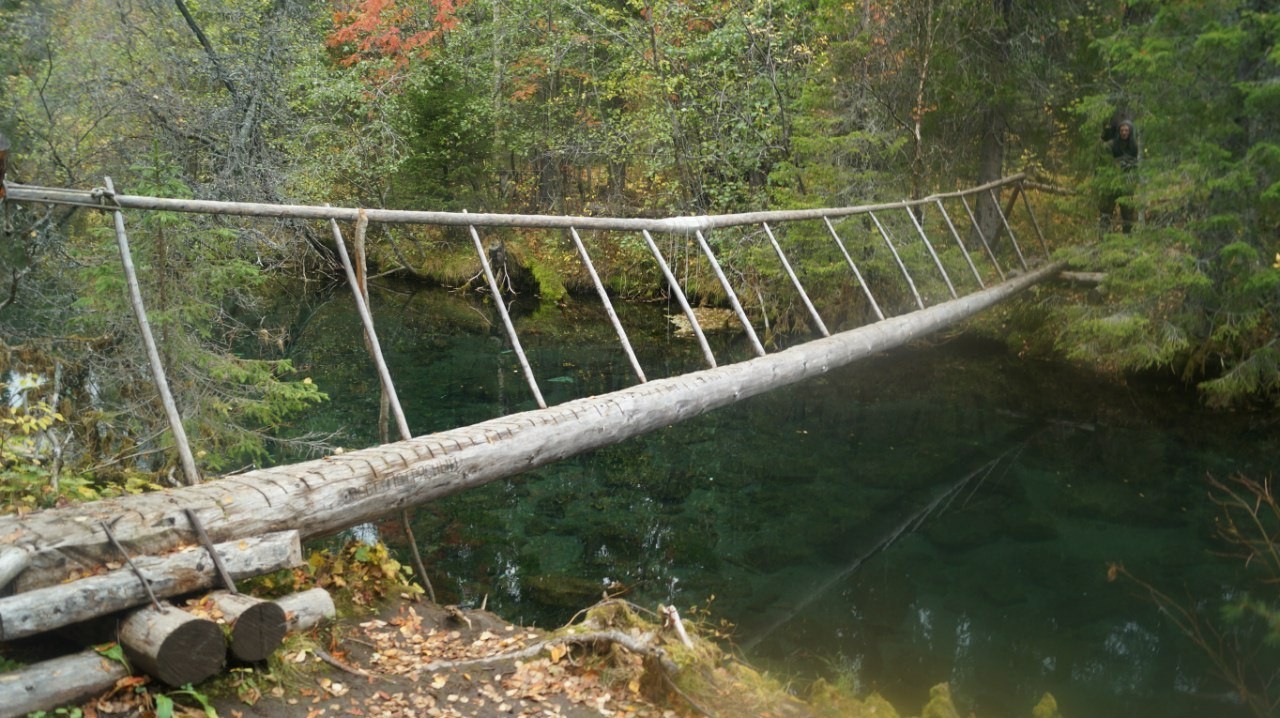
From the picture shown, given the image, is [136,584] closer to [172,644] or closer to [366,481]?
[172,644]

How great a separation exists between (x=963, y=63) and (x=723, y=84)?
3902 mm

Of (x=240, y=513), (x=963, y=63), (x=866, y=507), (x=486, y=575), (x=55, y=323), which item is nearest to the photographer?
(x=240, y=513)

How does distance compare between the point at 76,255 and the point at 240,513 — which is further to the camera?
the point at 76,255

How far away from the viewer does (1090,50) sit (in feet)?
41.8

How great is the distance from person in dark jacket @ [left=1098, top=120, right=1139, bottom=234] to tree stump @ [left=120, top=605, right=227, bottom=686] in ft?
32.8

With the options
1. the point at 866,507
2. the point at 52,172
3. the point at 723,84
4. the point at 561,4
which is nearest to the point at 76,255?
the point at 52,172

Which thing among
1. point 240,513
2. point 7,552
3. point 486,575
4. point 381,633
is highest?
point 7,552

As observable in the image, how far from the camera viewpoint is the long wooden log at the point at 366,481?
3490mm

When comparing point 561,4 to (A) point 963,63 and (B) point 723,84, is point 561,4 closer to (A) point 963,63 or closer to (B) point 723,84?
(B) point 723,84

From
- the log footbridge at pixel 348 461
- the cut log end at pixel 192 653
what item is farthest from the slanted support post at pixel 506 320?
the cut log end at pixel 192 653

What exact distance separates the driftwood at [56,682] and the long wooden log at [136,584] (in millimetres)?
127

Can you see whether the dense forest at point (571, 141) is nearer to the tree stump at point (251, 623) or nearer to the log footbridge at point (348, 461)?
the log footbridge at point (348, 461)

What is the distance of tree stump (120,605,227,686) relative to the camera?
128 inches

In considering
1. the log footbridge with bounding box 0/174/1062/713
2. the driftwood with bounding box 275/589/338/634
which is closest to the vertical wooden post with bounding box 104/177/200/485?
the log footbridge with bounding box 0/174/1062/713
